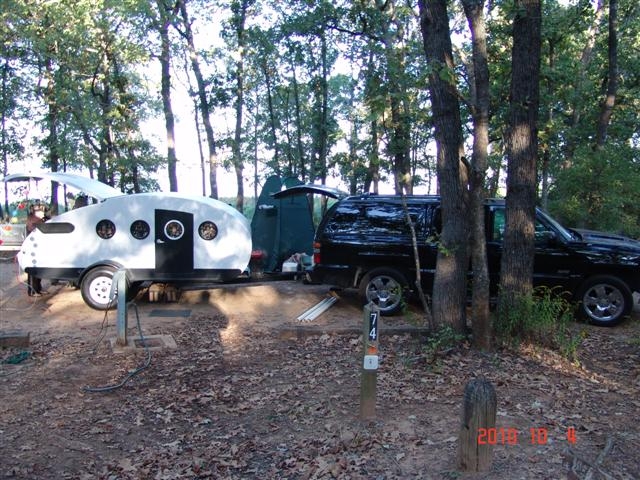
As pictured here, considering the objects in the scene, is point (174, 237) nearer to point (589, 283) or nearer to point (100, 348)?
point (100, 348)

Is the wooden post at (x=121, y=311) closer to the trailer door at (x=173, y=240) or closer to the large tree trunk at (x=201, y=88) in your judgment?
the trailer door at (x=173, y=240)

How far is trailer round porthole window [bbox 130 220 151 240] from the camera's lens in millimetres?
10312

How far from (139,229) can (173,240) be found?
0.67m

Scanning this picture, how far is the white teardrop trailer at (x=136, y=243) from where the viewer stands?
10.2 meters

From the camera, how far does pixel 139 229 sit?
407 inches

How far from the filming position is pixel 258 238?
1451 cm

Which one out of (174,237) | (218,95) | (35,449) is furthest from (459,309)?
(218,95)

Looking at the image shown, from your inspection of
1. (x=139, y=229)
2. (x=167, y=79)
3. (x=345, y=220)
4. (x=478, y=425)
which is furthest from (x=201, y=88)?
(x=478, y=425)

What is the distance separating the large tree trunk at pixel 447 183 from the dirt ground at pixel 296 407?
0.64m

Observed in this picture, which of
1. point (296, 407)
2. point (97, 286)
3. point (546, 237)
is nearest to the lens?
point (296, 407)

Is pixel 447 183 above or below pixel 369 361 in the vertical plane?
above

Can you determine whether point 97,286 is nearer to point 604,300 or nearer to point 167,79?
point 604,300

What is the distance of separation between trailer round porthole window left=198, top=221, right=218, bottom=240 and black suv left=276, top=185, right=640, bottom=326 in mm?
2142

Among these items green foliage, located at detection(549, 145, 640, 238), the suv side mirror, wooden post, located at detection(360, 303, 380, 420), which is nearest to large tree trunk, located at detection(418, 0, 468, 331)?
wooden post, located at detection(360, 303, 380, 420)
